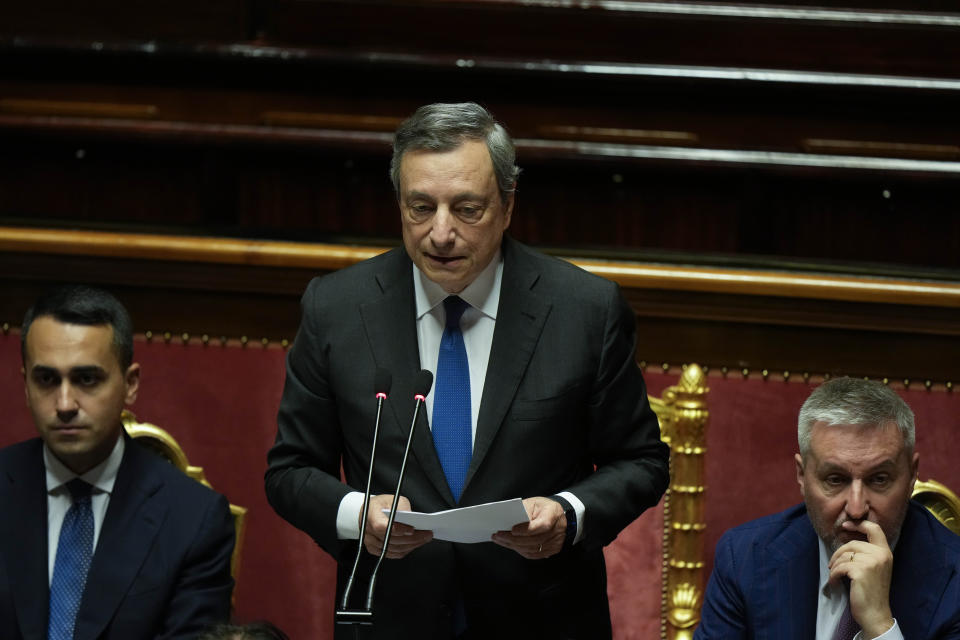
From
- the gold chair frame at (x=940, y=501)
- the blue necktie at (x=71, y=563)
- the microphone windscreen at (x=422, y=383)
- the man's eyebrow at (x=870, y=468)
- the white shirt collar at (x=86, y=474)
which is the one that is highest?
the microphone windscreen at (x=422, y=383)

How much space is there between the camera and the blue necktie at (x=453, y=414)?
3.50 feet

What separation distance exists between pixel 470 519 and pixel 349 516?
142 millimetres

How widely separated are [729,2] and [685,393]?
708mm

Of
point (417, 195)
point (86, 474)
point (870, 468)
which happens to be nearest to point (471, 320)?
point (417, 195)

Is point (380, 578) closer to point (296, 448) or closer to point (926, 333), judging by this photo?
point (296, 448)

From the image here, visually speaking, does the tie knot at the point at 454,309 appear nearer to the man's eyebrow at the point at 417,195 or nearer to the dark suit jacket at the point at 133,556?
the man's eyebrow at the point at 417,195

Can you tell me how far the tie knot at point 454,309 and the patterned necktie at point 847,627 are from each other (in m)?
0.38

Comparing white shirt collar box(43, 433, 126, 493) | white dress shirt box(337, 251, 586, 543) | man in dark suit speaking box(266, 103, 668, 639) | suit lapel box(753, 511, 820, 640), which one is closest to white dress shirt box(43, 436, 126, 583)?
white shirt collar box(43, 433, 126, 493)

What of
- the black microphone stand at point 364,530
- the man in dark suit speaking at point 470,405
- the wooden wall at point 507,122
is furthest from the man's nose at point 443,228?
the wooden wall at point 507,122

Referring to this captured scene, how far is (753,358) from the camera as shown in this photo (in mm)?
1479

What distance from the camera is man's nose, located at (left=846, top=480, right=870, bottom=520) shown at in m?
1.04

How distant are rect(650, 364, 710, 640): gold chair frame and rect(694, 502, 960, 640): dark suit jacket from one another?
0.24 meters

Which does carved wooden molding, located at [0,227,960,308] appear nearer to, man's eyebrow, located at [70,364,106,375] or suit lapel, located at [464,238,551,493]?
man's eyebrow, located at [70,364,106,375]

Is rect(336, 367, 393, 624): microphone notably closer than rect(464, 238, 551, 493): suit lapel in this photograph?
Yes
